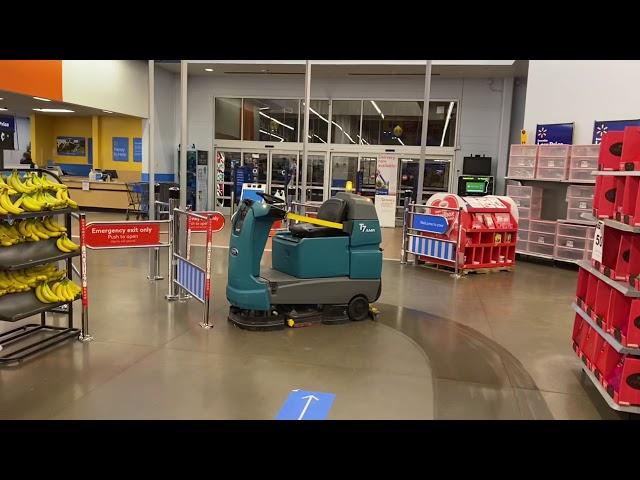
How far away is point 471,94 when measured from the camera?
52.5ft

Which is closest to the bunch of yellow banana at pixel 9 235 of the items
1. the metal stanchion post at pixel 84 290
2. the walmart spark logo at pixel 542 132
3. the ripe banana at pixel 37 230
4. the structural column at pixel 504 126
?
the ripe banana at pixel 37 230

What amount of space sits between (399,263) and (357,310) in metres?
3.97

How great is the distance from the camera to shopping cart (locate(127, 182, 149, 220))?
1292 centimetres

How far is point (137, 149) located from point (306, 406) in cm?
1472

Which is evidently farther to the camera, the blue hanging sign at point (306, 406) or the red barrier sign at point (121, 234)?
the red barrier sign at point (121, 234)

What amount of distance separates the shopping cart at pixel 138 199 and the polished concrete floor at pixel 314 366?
631 centimetres

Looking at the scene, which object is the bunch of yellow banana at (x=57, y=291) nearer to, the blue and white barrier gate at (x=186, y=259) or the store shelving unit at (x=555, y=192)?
the blue and white barrier gate at (x=186, y=259)

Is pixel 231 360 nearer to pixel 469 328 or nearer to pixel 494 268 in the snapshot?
pixel 469 328

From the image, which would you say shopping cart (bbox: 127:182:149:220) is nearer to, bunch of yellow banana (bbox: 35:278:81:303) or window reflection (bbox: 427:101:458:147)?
bunch of yellow banana (bbox: 35:278:81:303)

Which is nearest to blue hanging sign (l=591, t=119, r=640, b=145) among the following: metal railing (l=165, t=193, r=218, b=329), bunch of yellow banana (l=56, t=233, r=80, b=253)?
metal railing (l=165, t=193, r=218, b=329)

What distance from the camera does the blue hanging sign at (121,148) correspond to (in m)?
16.6

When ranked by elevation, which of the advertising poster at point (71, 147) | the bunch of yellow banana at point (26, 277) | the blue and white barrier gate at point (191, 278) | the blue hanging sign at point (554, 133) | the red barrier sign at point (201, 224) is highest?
the blue hanging sign at point (554, 133)

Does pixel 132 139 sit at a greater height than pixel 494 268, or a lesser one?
greater
